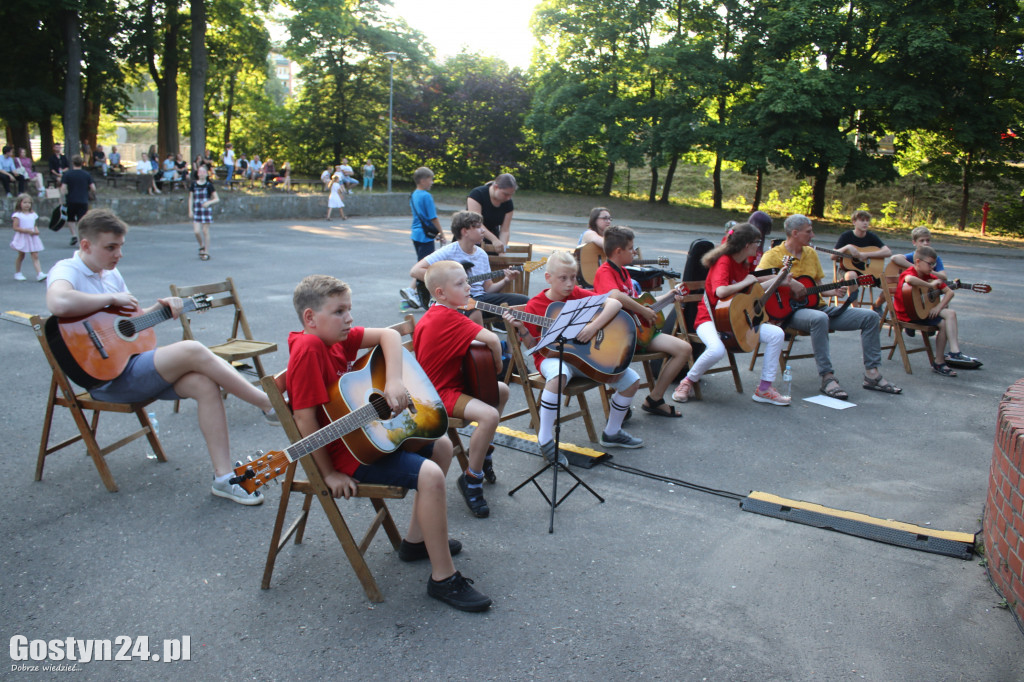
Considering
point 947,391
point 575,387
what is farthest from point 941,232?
point 575,387

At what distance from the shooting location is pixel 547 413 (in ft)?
16.3

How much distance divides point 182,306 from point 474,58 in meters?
41.0

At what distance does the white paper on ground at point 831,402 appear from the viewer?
6.64m

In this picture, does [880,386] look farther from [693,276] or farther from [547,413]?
[547,413]

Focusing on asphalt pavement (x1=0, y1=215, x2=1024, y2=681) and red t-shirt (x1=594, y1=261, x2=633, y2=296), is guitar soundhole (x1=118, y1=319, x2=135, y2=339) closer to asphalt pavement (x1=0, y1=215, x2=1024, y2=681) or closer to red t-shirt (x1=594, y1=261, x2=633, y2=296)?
asphalt pavement (x1=0, y1=215, x2=1024, y2=681)

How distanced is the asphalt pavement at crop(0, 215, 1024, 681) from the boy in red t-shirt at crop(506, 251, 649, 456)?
0.30m

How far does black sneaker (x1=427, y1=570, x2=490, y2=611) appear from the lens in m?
3.28

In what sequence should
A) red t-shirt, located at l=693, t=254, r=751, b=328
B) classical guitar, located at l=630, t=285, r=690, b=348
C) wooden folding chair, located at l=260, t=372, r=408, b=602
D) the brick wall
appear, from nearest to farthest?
wooden folding chair, located at l=260, t=372, r=408, b=602 → the brick wall → classical guitar, located at l=630, t=285, r=690, b=348 → red t-shirt, located at l=693, t=254, r=751, b=328

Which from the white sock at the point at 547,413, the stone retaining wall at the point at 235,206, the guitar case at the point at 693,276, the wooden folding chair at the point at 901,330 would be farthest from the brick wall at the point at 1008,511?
the stone retaining wall at the point at 235,206

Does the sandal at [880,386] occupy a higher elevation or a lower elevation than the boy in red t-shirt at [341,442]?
lower

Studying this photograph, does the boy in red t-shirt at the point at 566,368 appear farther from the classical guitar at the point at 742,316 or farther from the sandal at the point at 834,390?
the sandal at the point at 834,390

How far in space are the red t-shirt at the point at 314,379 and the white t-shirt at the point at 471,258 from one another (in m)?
4.00

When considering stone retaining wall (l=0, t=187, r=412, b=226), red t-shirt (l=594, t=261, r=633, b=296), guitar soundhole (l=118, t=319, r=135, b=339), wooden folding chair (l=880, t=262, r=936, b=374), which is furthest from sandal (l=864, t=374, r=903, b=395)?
stone retaining wall (l=0, t=187, r=412, b=226)

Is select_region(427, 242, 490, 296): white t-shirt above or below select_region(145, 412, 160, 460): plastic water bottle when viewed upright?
above
